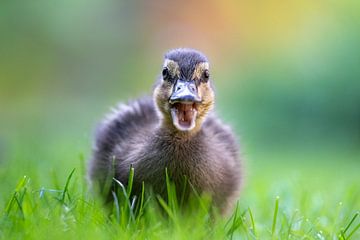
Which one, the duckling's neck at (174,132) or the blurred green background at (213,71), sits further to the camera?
the blurred green background at (213,71)

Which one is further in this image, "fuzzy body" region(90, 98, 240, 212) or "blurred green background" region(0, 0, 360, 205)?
"blurred green background" region(0, 0, 360, 205)

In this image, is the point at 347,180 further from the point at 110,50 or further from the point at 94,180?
the point at 110,50

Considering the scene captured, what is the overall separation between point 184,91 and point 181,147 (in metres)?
0.37

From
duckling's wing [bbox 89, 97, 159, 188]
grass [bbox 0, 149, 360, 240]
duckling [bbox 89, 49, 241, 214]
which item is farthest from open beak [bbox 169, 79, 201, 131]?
duckling's wing [bbox 89, 97, 159, 188]

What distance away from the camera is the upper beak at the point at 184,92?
3717 mm

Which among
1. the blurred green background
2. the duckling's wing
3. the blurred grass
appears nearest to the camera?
the duckling's wing

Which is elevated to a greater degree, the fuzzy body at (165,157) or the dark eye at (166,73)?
the dark eye at (166,73)

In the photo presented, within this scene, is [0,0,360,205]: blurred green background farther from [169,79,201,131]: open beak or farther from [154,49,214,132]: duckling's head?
[169,79,201,131]: open beak

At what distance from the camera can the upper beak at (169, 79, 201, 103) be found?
372cm

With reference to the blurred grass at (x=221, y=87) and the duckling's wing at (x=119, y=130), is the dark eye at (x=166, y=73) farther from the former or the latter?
the blurred grass at (x=221, y=87)

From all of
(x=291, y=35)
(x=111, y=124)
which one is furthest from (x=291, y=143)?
(x=111, y=124)

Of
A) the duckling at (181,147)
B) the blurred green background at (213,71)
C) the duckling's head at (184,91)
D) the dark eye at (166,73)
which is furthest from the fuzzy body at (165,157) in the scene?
the blurred green background at (213,71)

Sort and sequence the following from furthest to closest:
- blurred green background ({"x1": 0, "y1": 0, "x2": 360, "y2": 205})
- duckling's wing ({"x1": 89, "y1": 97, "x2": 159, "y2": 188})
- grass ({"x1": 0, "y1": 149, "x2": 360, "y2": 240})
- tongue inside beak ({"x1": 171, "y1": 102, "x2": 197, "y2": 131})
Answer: blurred green background ({"x1": 0, "y1": 0, "x2": 360, "y2": 205}), duckling's wing ({"x1": 89, "y1": 97, "x2": 159, "y2": 188}), tongue inside beak ({"x1": 171, "y1": 102, "x2": 197, "y2": 131}), grass ({"x1": 0, "y1": 149, "x2": 360, "y2": 240})

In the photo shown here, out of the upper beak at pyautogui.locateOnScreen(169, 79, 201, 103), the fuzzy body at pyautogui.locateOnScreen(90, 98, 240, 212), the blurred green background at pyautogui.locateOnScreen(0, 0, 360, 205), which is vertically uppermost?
the blurred green background at pyautogui.locateOnScreen(0, 0, 360, 205)
